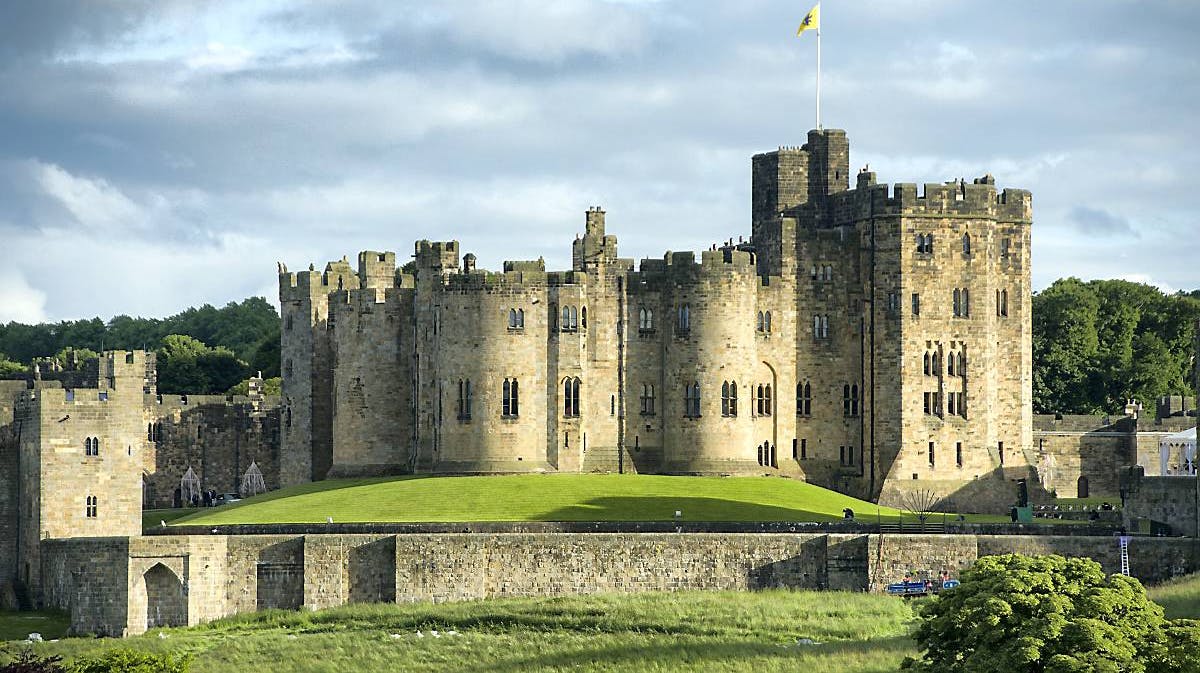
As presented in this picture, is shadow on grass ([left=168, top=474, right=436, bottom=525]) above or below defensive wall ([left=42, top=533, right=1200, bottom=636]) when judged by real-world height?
above

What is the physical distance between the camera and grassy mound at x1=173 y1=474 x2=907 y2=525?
79875 millimetres

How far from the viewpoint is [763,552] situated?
7469cm

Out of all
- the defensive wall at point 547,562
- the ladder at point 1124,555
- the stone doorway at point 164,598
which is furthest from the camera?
the defensive wall at point 547,562

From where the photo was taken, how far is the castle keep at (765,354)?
298 ft

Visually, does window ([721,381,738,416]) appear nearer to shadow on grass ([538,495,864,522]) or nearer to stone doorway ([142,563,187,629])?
shadow on grass ([538,495,864,522])

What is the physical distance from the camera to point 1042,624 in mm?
50844

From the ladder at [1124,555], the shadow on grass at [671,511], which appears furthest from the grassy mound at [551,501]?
the ladder at [1124,555]

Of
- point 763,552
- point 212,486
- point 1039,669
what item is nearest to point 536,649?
point 763,552

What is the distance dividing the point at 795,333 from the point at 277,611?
30.0 m

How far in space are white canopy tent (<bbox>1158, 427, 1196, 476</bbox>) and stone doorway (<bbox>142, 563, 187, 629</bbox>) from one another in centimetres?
4652

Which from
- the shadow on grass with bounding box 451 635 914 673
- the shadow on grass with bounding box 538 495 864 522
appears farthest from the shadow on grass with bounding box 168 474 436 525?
the shadow on grass with bounding box 451 635 914 673

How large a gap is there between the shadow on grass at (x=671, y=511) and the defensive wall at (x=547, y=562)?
4.08 m

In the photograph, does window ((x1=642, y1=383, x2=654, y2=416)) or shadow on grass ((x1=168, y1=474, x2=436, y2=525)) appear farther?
window ((x1=642, y1=383, x2=654, y2=416))

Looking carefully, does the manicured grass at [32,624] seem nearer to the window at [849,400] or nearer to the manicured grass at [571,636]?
the manicured grass at [571,636]
